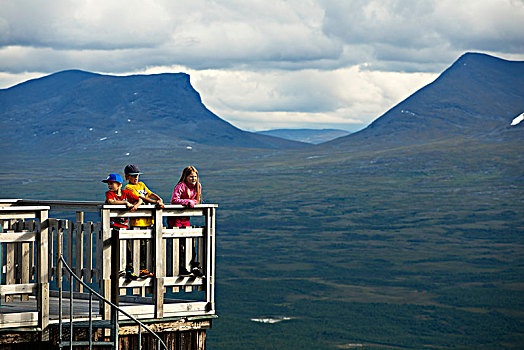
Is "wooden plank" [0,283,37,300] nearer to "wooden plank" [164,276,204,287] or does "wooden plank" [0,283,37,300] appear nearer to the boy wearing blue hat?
the boy wearing blue hat

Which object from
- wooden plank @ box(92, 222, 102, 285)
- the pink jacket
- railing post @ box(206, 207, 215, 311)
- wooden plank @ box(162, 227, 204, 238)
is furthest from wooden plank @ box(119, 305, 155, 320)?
the pink jacket

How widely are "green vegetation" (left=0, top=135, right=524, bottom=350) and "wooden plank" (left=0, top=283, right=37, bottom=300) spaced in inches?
3776

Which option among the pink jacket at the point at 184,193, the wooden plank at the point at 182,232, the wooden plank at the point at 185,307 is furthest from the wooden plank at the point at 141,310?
the pink jacket at the point at 184,193

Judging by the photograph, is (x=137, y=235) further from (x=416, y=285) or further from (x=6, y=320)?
(x=416, y=285)

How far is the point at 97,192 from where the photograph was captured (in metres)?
182

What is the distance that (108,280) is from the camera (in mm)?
10125

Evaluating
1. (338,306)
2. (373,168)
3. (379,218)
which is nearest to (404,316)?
(338,306)

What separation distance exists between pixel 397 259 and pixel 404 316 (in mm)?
22749

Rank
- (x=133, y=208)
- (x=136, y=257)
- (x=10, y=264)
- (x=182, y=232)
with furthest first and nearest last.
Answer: (x=10, y=264) → (x=182, y=232) → (x=136, y=257) → (x=133, y=208)

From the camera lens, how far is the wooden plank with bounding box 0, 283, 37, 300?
1007 centimetres

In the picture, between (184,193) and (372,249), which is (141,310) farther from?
(372,249)

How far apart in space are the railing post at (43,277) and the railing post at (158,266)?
1.24 metres

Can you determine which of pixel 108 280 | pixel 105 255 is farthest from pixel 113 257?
pixel 108 280

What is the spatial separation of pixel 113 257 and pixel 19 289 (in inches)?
46.3
